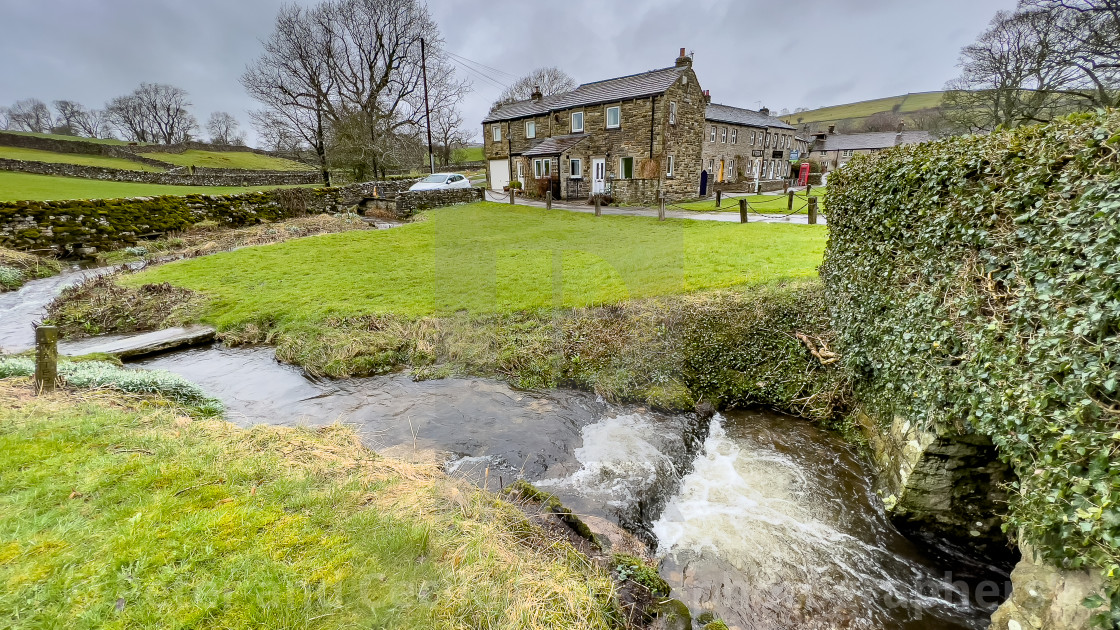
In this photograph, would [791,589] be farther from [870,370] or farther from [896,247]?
[896,247]

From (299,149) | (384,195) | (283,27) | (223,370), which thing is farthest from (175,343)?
(299,149)

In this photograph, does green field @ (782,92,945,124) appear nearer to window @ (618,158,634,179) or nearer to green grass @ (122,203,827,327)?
window @ (618,158,634,179)

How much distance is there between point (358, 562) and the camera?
11.0 feet

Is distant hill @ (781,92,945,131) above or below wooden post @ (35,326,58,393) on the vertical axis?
above

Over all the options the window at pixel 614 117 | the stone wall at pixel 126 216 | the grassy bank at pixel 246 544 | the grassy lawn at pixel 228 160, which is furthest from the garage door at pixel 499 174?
the grassy bank at pixel 246 544

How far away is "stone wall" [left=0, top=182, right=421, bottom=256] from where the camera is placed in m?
15.5

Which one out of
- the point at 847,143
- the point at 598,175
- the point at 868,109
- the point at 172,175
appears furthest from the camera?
the point at 868,109

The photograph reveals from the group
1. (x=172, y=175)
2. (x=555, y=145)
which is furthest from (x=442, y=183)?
(x=172, y=175)

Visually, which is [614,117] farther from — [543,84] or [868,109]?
[868,109]

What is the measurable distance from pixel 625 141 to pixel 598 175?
104 inches

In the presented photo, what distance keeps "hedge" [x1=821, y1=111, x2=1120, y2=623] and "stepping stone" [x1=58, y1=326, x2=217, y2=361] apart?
510 inches

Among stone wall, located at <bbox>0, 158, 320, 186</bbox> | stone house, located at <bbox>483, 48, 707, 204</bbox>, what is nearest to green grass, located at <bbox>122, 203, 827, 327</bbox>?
stone house, located at <bbox>483, 48, 707, 204</bbox>

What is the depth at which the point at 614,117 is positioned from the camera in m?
27.0

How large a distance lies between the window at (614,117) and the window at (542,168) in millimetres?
4611
